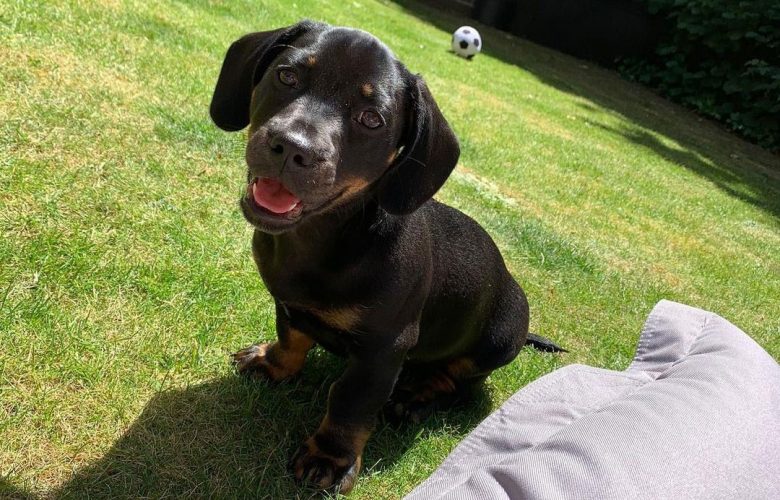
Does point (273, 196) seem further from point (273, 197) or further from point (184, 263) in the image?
point (184, 263)

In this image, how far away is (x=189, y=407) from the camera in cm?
289

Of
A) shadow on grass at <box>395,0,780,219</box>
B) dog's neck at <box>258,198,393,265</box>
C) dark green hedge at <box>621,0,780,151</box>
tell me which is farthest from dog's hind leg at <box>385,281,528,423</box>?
dark green hedge at <box>621,0,780,151</box>

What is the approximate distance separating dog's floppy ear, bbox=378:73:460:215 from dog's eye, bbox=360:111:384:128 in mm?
188

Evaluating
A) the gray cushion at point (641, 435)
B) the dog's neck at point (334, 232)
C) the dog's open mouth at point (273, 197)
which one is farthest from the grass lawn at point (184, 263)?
the dog's open mouth at point (273, 197)

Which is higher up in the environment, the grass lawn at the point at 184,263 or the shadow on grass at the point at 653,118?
the grass lawn at the point at 184,263

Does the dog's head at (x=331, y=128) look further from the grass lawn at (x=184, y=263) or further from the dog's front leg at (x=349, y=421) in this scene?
the grass lawn at (x=184, y=263)

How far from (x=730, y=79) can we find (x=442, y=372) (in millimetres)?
16692

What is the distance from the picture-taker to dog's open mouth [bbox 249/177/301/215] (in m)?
2.45

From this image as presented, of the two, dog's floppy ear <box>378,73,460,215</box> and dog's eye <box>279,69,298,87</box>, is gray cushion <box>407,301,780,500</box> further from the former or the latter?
dog's eye <box>279,69,298,87</box>

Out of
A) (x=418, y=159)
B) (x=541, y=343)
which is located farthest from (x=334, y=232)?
(x=541, y=343)

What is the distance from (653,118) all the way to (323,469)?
14.2 metres

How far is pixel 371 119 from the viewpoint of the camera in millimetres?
Result: 2541

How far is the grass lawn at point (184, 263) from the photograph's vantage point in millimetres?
2701

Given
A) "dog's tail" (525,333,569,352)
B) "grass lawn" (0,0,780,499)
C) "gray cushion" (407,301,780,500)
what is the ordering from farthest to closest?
"dog's tail" (525,333,569,352) → "grass lawn" (0,0,780,499) → "gray cushion" (407,301,780,500)
